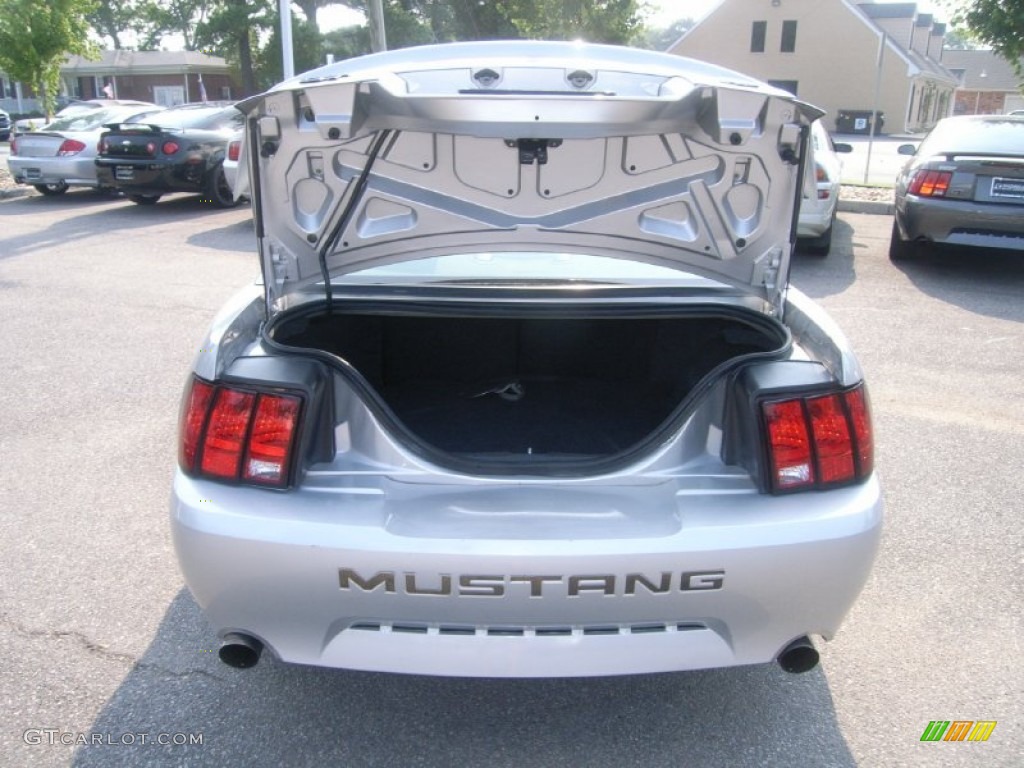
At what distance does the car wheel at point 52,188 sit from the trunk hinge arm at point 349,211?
1347cm

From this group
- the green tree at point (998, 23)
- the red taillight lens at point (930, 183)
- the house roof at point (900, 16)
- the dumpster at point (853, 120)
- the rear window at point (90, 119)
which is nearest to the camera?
the red taillight lens at point (930, 183)

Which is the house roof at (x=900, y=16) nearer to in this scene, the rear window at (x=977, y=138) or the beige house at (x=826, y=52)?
the beige house at (x=826, y=52)

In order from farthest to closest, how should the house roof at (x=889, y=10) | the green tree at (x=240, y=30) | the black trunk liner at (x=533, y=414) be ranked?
the house roof at (x=889, y=10) < the green tree at (x=240, y=30) < the black trunk liner at (x=533, y=414)

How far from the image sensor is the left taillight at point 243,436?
6.74ft

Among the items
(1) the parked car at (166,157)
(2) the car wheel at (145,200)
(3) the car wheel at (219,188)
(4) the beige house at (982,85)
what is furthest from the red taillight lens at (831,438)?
(4) the beige house at (982,85)

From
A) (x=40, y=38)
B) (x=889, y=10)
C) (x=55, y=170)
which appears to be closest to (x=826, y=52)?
(x=889, y=10)

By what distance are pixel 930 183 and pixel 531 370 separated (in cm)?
585

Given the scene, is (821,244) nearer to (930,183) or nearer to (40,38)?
(930,183)

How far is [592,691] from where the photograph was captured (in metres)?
2.48

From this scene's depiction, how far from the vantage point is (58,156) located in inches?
527

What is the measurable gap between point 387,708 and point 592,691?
0.59 metres

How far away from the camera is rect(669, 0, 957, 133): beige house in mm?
41281

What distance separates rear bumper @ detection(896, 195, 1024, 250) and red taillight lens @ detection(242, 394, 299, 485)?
7209 mm

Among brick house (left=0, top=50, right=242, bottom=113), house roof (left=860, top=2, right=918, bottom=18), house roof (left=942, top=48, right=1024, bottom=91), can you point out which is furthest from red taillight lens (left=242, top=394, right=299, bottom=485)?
house roof (left=942, top=48, right=1024, bottom=91)
